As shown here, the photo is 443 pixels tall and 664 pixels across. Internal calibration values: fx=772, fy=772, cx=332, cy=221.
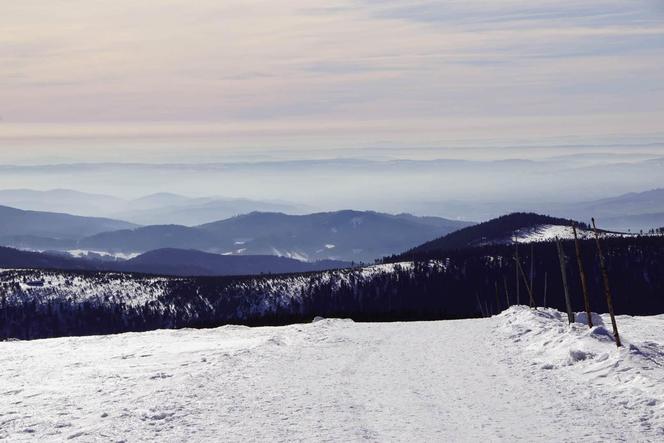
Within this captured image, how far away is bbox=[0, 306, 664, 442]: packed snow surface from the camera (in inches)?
694

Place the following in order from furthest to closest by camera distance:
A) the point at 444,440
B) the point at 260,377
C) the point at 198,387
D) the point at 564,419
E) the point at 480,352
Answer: the point at 480,352 < the point at 260,377 < the point at 198,387 < the point at 564,419 < the point at 444,440

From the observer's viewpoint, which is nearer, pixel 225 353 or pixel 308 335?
pixel 225 353

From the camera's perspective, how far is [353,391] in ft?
74.3

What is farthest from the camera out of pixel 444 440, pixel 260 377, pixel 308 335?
pixel 308 335

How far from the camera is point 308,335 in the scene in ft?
134

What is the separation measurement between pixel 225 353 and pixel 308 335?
8.66m

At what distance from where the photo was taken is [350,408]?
2008cm

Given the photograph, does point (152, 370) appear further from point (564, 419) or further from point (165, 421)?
point (564, 419)

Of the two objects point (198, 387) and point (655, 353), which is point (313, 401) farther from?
point (655, 353)

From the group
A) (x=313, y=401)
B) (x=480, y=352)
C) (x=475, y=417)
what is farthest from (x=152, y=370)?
(x=475, y=417)

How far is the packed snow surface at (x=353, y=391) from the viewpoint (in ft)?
57.8

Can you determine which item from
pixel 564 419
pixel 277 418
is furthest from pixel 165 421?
pixel 564 419

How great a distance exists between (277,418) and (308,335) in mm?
21875

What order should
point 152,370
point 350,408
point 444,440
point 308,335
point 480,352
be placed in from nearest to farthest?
point 444,440, point 350,408, point 152,370, point 480,352, point 308,335
